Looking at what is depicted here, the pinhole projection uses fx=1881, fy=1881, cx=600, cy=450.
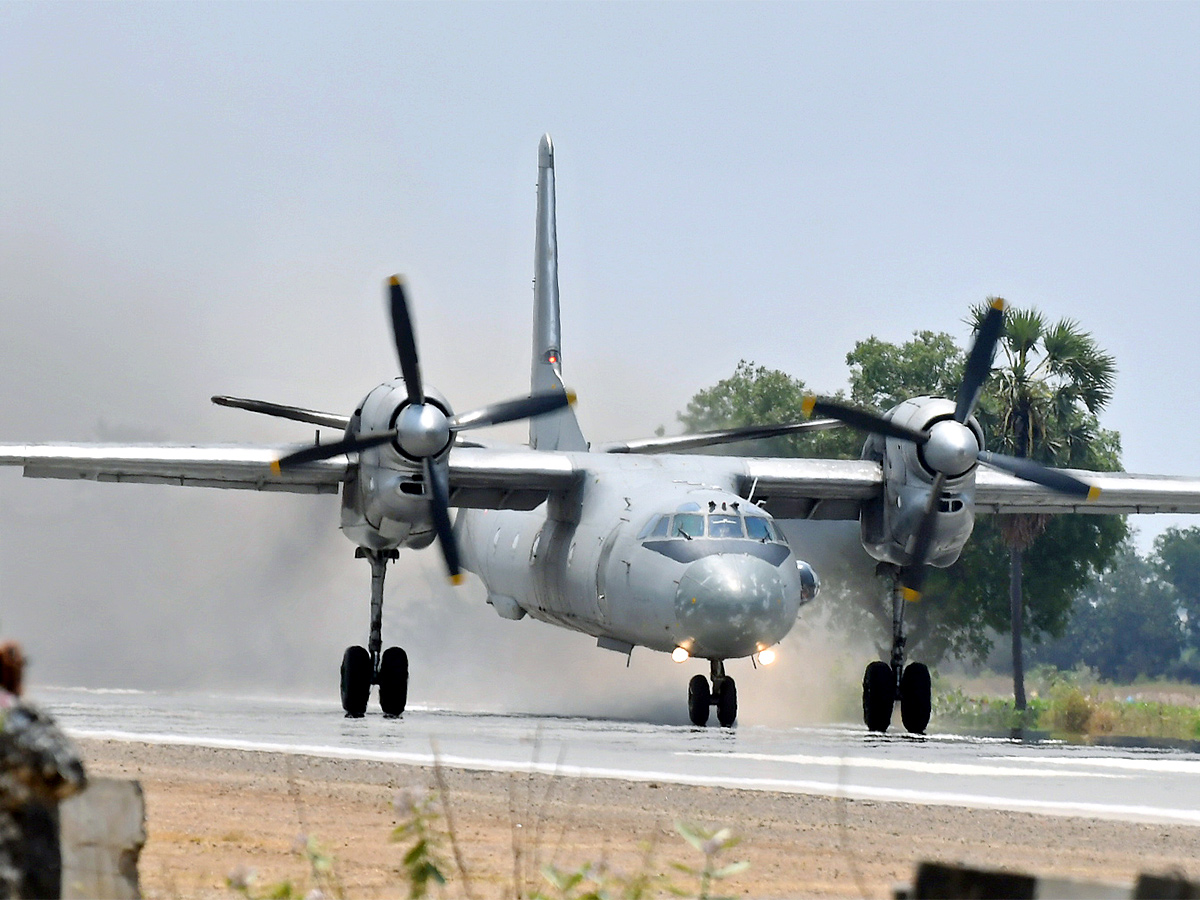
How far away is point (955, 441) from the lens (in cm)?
2288

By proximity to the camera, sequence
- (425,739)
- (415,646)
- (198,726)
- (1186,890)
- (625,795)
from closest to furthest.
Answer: (1186,890), (625,795), (425,739), (198,726), (415,646)

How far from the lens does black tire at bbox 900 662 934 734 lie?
81.6 feet

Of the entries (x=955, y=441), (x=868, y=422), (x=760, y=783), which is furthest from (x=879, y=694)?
(x=760, y=783)

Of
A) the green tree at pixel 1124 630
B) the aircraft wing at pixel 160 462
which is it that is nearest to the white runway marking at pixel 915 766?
the aircraft wing at pixel 160 462

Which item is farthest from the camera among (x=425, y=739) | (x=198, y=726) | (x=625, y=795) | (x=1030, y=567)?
(x=1030, y=567)

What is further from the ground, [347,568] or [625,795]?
[347,568]

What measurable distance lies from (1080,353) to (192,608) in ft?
66.1

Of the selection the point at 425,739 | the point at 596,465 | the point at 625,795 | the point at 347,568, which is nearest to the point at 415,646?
the point at 347,568

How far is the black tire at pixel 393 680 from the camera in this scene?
2439 cm

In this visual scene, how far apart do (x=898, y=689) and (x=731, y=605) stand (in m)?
5.77

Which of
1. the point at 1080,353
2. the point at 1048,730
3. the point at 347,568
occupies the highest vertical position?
the point at 1080,353

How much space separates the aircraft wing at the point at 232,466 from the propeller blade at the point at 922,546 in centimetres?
449

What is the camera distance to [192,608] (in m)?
34.8

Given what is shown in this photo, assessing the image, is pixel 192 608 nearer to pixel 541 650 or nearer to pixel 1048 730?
pixel 541 650
